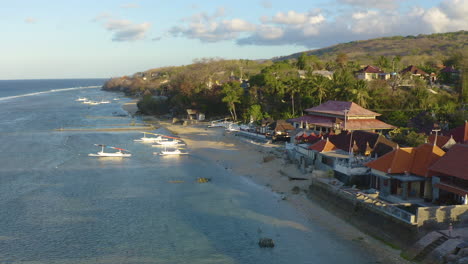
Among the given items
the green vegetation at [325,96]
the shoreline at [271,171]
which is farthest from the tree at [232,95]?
the shoreline at [271,171]

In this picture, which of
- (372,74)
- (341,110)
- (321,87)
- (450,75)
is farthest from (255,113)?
(450,75)

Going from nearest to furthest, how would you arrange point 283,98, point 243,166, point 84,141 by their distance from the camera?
point 243,166 < point 84,141 < point 283,98

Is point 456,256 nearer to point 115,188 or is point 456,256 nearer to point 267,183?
point 267,183

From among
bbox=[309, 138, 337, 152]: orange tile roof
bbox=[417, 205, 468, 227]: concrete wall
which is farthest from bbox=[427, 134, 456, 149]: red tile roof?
bbox=[417, 205, 468, 227]: concrete wall

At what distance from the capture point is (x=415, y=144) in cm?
3456

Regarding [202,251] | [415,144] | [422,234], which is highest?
[415,144]

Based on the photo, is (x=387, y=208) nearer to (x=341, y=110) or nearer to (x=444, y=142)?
(x=444, y=142)

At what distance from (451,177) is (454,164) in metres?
0.77

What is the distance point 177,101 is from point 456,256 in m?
72.1

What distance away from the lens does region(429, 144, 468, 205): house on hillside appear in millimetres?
23375

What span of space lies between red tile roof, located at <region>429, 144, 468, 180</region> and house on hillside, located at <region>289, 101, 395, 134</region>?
1832 cm

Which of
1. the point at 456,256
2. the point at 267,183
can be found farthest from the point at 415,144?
the point at 456,256

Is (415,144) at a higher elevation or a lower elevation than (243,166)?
higher

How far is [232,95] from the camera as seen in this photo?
230ft
